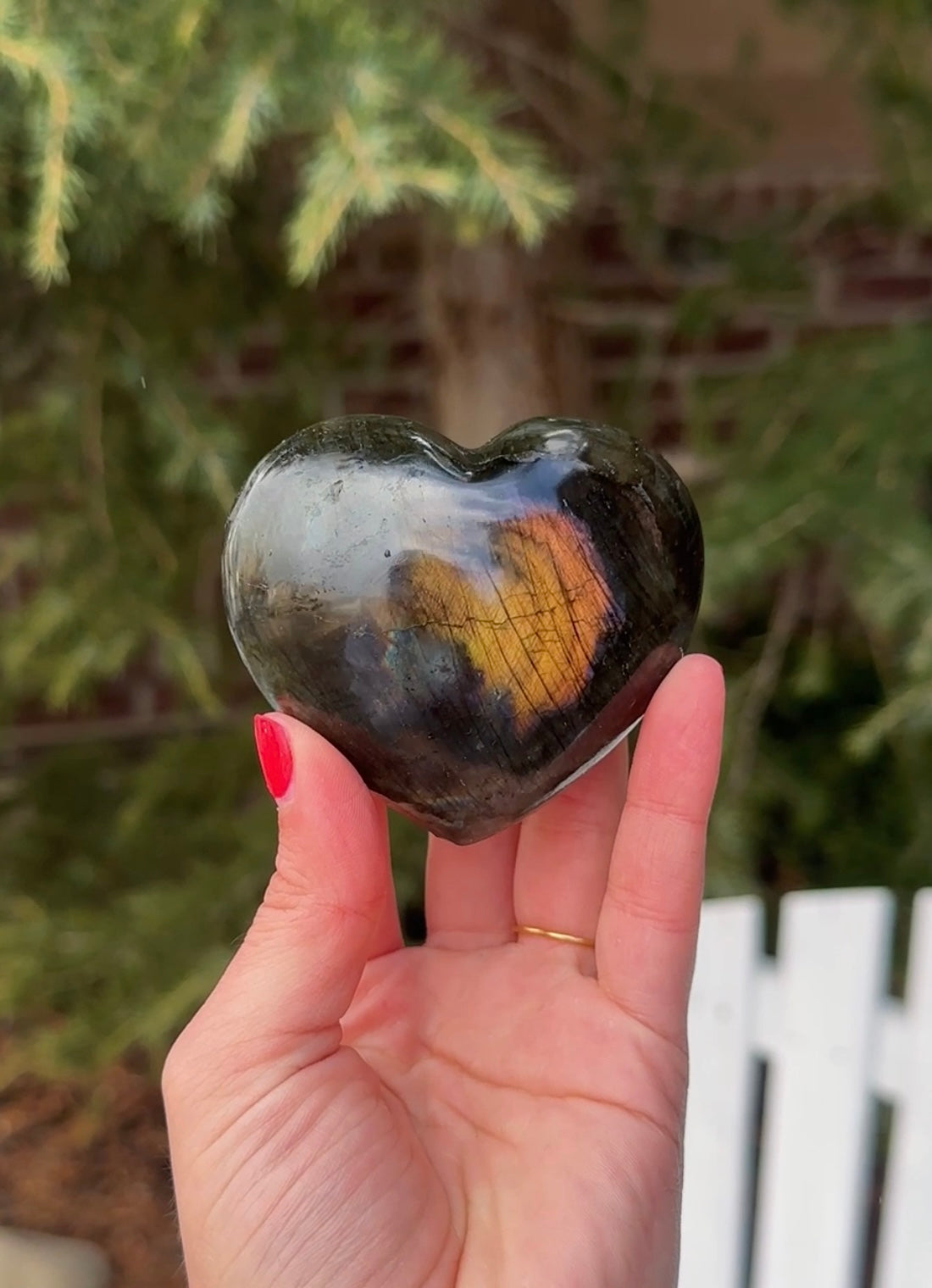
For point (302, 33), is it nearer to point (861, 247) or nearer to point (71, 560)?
point (71, 560)

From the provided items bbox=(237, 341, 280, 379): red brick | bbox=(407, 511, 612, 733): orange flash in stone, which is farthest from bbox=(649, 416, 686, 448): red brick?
bbox=(407, 511, 612, 733): orange flash in stone

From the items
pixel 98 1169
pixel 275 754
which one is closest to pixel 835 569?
pixel 275 754

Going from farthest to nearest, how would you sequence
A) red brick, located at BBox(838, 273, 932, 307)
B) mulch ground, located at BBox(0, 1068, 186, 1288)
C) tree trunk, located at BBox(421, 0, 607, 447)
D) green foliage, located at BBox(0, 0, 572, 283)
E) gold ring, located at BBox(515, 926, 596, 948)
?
red brick, located at BBox(838, 273, 932, 307), mulch ground, located at BBox(0, 1068, 186, 1288), tree trunk, located at BBox(421, 0, 607, 447), gold ring, located at BBox(515, 926, 596, 948), green foliage, located at BBox(0, 0, 572, 283)

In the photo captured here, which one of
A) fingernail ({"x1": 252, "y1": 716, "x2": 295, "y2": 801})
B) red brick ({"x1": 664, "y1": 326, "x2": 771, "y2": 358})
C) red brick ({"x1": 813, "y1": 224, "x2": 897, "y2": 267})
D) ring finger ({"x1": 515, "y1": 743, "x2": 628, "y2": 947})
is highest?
red brick ({"x1": 813, "y1": 224, "x2": 897, "y2": 267})

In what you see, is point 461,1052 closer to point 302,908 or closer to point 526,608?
point 302,908

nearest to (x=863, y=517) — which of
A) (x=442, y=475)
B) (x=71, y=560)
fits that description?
(x=442, y=475)

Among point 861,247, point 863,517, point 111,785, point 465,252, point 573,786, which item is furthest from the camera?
point 861,247

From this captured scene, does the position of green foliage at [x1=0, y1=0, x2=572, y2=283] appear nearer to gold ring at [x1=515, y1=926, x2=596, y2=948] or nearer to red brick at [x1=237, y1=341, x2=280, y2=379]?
gold ring at [x1=515, y1=926, x2=596, y2=948]
